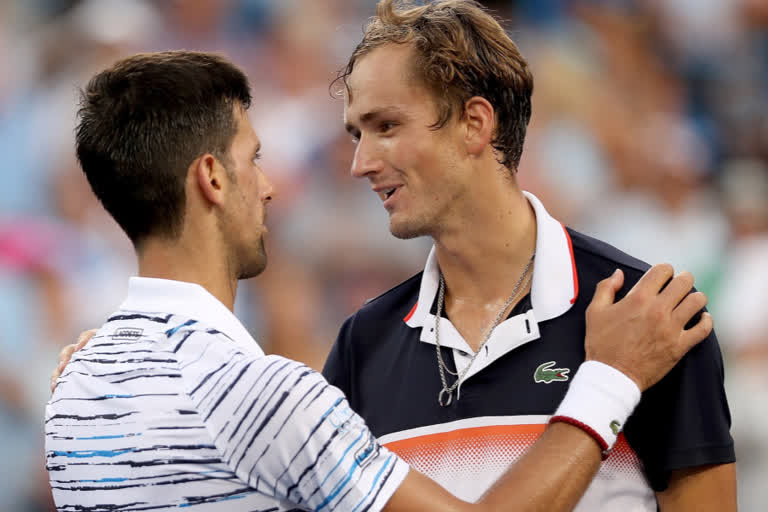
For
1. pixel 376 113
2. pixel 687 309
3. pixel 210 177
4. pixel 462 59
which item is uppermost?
pixel 462 59

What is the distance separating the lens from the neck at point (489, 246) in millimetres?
2369

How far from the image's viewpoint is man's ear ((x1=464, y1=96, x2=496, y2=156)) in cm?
248

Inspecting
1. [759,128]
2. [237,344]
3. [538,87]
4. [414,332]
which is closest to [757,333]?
[759,128]

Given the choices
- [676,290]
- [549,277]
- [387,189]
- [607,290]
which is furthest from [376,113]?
[676,290]

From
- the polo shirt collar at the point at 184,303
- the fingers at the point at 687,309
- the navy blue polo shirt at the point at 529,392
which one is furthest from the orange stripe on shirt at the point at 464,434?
the polo shirt collar at the point at 184,303

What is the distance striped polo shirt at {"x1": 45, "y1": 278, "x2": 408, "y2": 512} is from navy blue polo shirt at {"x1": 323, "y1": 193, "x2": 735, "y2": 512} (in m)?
0.36

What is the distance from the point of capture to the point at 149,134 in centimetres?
210

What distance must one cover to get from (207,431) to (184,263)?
1.32ft

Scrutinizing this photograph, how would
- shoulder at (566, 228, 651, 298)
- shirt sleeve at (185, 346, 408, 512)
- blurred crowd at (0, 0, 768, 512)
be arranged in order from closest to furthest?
shirt sleeve at (185, 346, 408, 512) → shoulder at (566, 228, 651, 298) → blurred crowd at (0, 0, 768, 512)

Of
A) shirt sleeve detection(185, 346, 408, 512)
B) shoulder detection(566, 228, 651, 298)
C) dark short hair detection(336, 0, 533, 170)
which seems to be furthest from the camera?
dark short hair detection(336, 0, 533, 170)

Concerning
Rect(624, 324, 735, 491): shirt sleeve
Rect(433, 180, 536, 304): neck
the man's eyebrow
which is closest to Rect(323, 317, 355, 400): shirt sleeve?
Rect(433, 180, 536, 304): neck

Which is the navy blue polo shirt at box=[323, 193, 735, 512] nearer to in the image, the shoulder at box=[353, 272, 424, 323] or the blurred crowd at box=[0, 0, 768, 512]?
the shoulder at box=[353, 272, 424, 323]

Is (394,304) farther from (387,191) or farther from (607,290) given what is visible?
(607,290)

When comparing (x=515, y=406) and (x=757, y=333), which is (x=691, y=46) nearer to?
(x=757, y=333)
